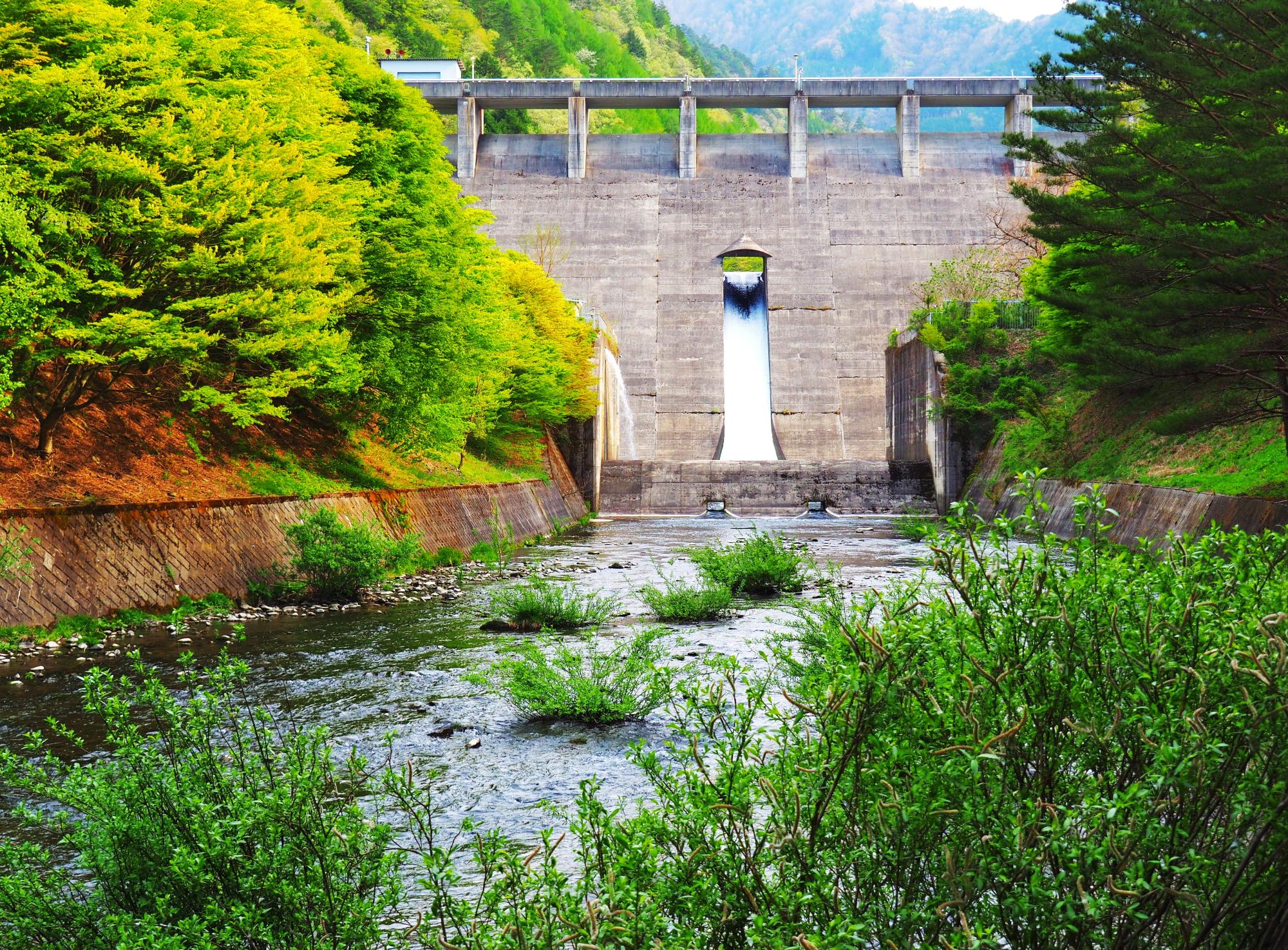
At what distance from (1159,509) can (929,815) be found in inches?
654

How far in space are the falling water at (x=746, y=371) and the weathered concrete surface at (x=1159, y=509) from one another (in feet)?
67.1

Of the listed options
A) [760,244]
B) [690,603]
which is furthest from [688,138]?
[690,603]

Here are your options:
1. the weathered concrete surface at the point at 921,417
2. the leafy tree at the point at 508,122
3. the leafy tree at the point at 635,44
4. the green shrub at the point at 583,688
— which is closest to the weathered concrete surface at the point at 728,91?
the leafy tree at the point at 508,122

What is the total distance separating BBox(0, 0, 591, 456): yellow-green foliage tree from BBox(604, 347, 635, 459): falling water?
63.1 feet

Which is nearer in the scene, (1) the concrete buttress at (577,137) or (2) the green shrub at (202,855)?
(2) the green shrub at (202,855)

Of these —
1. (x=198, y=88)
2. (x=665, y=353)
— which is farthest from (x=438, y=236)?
(x=665, y=353)

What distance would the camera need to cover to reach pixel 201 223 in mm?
12258

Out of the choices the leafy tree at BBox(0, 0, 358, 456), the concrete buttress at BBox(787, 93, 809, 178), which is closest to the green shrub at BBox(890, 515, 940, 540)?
the leafy tree at BBox(0, 0, 358, 456)

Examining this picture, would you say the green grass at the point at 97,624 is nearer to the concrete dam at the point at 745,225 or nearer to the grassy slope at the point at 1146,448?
the grassy slope at the point at 1146,448

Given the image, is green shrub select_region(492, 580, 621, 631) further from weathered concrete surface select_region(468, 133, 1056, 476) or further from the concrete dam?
weathered concrete surface select_region(468, 133, 1056, 476)

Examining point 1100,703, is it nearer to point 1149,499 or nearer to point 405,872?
point 405,872

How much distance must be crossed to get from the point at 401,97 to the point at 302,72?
3679 mm

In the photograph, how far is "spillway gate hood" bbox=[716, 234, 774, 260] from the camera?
51938 mm

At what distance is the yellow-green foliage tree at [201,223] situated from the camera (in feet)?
36.6
